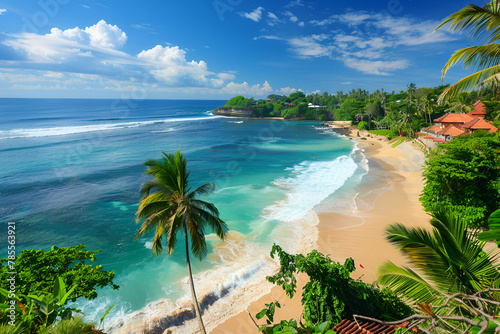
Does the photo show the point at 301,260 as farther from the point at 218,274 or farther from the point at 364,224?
the point at 364,224

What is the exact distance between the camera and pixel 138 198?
28.0 metres

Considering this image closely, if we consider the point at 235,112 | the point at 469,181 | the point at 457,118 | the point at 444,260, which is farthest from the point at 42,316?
the point at 235,112

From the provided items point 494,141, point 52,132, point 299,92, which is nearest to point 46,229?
point 494,141

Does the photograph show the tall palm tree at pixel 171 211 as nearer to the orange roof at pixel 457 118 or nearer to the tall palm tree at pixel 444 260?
the tall palm tree at pixel 444 260

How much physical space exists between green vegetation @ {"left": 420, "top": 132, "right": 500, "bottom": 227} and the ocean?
31.1ft

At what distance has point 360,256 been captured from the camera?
16391 millimetres

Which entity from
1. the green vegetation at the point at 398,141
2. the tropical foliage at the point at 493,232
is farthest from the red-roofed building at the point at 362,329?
the green vegetation at the point at 398,141

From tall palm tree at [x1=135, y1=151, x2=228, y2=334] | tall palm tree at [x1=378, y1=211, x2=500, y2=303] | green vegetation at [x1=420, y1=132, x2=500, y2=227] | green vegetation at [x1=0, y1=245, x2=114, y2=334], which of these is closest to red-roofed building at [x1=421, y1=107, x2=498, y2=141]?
green vegetation at [x1=420, y1=132, x2=500, y2=227]

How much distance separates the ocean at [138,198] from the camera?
1575cm

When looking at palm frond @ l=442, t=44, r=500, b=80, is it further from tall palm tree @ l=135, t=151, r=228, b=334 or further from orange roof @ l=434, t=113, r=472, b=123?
orange roof @ l=434, t=113, r=472, b=123

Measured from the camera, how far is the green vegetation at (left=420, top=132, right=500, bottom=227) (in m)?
16.0

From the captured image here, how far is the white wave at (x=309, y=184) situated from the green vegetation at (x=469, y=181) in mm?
10847

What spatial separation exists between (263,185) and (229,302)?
19.7 meters

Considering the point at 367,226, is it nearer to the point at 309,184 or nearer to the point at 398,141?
the point at 309,184
